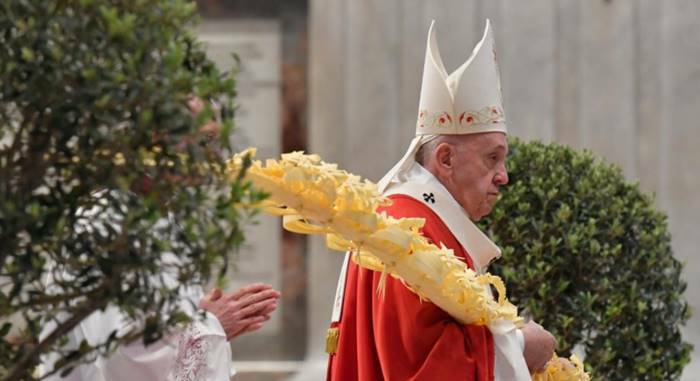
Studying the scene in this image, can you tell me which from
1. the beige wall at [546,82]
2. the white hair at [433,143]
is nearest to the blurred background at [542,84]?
the beige wall at [546,82]

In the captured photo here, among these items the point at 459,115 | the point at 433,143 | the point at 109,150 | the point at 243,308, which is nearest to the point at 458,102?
the point at 459,115

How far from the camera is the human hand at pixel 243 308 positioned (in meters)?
4.09

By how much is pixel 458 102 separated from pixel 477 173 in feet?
0.96

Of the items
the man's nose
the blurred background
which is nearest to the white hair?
the man's nose

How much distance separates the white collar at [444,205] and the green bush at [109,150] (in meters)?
2.03

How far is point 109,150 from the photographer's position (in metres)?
2.22

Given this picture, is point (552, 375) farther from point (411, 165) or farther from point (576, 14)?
point (576, 14)

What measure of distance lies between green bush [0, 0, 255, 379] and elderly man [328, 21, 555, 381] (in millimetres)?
1709

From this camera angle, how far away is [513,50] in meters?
8.75

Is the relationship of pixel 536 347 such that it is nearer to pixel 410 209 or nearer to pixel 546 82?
pixel 410 209

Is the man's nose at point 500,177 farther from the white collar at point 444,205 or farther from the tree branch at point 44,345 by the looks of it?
the tree branch at point 44,345

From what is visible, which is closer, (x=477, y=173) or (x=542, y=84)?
(x=477, y=173)

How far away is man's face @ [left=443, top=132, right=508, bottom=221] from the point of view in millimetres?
4309

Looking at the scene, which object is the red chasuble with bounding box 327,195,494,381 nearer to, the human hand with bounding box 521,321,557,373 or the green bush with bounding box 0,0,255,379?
the human hand with bounding box 521,321,557,373
